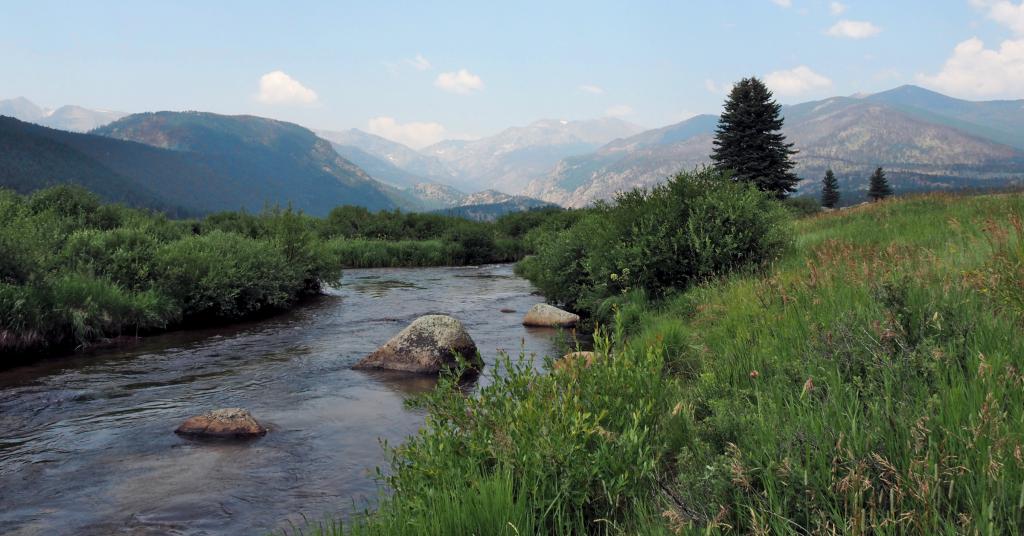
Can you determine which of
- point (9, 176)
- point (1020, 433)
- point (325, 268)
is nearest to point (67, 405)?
point (1020, 433)

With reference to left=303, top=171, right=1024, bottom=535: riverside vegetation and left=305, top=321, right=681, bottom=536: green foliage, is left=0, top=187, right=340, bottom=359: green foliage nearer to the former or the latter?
left=303, top=171, right=1024, bottom=535: riverside vegetation

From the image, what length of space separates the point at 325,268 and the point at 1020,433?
27422mm

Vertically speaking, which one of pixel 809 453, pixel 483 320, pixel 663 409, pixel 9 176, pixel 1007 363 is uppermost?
pixel 9 176

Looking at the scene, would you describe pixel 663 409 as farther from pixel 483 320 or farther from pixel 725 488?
pixel 483 320

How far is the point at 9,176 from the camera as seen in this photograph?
14312cm

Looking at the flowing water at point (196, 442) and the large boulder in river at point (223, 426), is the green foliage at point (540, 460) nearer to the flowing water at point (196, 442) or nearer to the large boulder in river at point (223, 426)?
the flowing water at point (196, 442)

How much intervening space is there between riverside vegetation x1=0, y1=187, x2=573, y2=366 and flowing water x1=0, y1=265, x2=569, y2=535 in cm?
108

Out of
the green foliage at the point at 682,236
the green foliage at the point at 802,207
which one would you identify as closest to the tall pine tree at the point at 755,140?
the green foliage at the point at 802,207

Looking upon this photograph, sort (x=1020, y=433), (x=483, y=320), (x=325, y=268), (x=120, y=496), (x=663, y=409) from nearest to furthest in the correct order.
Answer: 1. (x=1020, y=433)
2. (x=663, y=409)
3. (x=120, y=496)
4. (x=483, y=320)
5. (x=325, y=268)

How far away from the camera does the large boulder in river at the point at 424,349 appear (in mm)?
13547

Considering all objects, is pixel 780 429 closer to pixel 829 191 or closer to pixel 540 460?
pixel 540 460

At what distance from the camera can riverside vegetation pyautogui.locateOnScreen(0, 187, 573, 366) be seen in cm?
1466

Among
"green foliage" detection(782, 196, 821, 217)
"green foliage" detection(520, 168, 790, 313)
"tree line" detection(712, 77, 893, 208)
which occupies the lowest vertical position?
"green foliage" detection(782, 196, 821, 217)

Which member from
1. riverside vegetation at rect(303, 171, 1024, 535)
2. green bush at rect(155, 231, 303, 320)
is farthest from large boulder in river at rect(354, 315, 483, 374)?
green bush at rect(155, 231, 303, 320)
